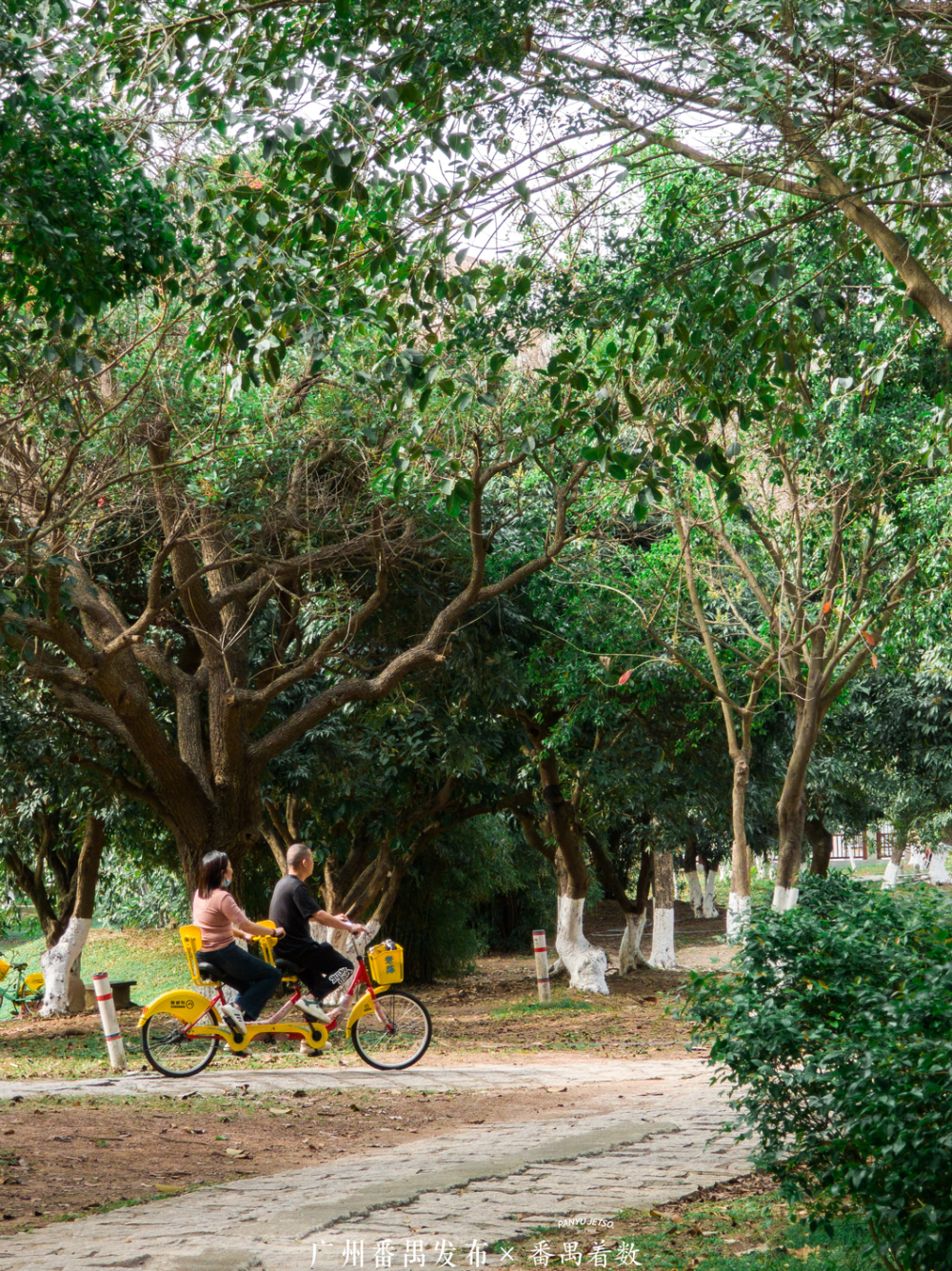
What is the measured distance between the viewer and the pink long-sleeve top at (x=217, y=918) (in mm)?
9008

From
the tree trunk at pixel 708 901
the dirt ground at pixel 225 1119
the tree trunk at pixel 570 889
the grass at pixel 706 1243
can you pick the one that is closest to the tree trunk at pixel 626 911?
the tree trunk at pixel 570 889

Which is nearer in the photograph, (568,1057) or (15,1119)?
(15,1119)

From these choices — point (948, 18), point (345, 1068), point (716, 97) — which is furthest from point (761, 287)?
point (345, 1068)

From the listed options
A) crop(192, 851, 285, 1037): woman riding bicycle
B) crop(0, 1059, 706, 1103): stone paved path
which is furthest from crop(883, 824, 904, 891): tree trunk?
crop(192, 851, 285, 1037): woman riding bicycle

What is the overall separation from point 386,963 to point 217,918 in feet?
5.51

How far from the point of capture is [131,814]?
1641cm

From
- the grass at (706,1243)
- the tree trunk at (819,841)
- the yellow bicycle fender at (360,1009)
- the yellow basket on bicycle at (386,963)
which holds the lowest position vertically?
the grass at (706,1243)

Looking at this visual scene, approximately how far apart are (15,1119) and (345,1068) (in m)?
3.55

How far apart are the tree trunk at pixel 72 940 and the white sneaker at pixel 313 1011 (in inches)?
336

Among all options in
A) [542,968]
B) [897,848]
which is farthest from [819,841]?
[542,968]

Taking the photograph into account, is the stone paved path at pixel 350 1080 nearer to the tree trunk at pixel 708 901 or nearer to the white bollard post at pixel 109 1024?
the white bollard post at pixel 109 1024

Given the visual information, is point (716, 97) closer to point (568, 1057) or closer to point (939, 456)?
point (939, 456)

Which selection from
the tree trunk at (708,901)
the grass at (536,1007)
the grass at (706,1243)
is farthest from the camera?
the tree trunk at (708,901)

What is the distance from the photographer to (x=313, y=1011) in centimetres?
965
